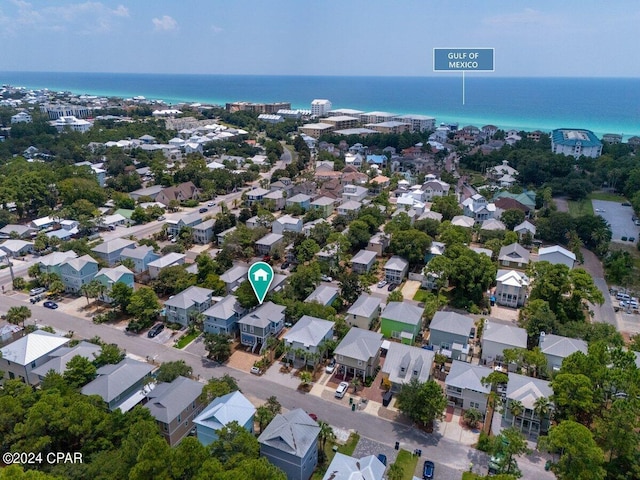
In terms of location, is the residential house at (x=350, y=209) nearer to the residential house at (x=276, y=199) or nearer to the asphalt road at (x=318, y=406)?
the residential house at (x=276, y=199)

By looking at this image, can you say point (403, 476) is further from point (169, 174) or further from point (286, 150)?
point (286, 150)

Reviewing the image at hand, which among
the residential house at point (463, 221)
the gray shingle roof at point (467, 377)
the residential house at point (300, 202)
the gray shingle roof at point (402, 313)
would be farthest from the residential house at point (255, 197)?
the gray shingle roof at point (467, 377)

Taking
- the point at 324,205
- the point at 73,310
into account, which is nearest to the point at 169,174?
the point at 324,205

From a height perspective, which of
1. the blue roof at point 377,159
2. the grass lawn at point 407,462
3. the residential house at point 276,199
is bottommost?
the grass lawn at point 407,462

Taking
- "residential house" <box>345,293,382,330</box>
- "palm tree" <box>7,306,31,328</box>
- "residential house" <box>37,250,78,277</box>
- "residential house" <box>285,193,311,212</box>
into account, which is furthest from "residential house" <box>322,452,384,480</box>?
"residential house" <box>285,193,311,212</box>

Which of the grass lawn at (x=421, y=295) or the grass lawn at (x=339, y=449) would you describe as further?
the grass lawn at (x=421, y=295)

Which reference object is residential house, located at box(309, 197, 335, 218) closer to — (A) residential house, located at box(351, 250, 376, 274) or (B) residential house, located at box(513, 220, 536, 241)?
(A) residential house, located at box(351, 250, 376, 274)

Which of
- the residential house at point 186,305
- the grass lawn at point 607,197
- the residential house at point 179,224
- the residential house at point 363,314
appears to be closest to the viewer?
the residential house at point 363,314
